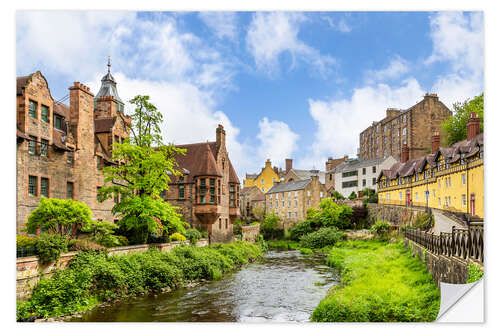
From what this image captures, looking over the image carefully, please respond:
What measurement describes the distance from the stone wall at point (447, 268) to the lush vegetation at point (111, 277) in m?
9.57

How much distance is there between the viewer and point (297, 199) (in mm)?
48406

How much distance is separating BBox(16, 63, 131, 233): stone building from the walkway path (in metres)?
16.5

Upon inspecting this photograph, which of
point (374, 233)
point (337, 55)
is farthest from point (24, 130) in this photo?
point (374, 233)

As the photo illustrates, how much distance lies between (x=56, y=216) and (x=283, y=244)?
28995mm

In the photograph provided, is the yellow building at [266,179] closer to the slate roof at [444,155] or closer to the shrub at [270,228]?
the shrub at [270,228]

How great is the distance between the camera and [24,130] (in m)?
13.1

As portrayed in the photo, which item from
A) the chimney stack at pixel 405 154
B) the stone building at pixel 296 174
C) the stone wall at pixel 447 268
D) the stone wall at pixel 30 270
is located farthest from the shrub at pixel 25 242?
the stone building at pixel 296 174

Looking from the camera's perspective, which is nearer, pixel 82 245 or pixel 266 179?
pixel 82 245

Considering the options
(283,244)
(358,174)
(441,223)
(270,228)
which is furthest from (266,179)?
(441,223)

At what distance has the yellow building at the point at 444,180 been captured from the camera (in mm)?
15734

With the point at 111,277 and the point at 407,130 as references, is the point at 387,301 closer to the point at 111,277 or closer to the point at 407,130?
the point at 111,277
